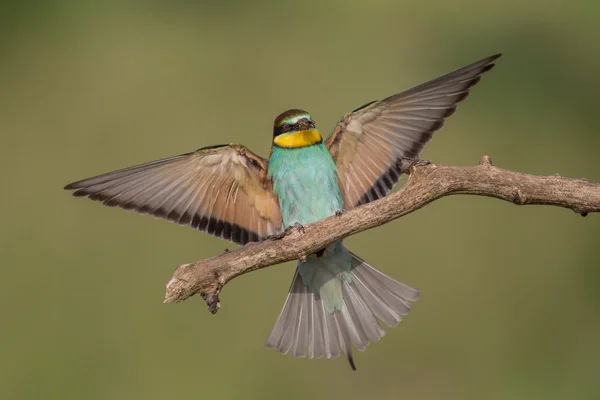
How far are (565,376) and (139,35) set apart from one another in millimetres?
2618

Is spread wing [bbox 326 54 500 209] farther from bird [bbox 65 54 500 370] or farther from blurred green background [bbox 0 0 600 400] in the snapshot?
blurred green background [bbox 0 0 600 400]

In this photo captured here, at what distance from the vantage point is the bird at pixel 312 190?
2037 mm

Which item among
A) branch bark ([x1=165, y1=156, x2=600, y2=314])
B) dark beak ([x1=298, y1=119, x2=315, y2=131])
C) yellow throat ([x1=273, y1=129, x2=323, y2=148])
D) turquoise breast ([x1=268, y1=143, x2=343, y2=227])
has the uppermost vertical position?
dark beak ([x1=298, y1=119, x2=315, y2=131])

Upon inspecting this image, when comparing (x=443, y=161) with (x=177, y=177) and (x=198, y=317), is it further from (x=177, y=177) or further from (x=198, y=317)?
(x=177, y=177)

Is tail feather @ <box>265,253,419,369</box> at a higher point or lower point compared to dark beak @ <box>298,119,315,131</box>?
lower

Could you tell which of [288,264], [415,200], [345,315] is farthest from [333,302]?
[288,264]

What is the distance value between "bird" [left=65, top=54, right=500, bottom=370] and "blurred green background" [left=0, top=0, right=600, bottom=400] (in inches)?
41.8

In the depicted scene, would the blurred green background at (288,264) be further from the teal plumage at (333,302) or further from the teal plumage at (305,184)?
the teal plumage at (305,184)

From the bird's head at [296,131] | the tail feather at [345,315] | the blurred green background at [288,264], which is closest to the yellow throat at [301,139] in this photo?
the bird's head at [296,131]

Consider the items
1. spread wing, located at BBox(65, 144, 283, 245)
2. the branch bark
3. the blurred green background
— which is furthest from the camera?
the blurred green background

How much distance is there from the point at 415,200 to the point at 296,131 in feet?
1.56

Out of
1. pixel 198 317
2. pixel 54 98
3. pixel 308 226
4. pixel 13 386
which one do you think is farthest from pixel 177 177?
pixel 54 98

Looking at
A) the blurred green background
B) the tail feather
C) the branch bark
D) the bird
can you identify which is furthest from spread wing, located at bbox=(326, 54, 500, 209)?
the blurred green background

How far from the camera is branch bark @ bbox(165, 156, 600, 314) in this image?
1732 mm
